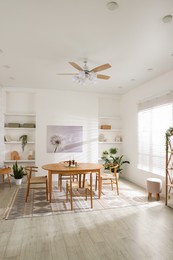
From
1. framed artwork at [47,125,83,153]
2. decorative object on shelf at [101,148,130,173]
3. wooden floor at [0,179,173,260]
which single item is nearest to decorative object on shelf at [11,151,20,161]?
framed artwork at [47,125,83,153]

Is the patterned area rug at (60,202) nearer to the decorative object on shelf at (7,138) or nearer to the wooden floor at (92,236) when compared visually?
the wooden floor at (92,236)

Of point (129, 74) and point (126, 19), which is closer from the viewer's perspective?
point (126, 19)

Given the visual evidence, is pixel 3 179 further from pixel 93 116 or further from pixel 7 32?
pixel 7 32

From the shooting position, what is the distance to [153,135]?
4.79 meters

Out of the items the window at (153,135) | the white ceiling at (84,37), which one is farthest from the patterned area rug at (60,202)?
the white ceiling at (84,37)

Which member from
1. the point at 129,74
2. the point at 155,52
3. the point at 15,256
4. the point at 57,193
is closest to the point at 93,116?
the point at 129,74

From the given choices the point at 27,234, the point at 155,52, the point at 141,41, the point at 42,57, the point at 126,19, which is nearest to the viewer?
the point at 126,19

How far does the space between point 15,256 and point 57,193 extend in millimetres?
2338

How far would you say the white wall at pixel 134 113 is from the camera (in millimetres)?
4410

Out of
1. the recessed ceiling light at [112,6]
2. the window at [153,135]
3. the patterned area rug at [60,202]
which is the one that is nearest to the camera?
the recessed ceiling light at [112,6]

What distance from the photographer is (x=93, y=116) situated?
6.27 metres

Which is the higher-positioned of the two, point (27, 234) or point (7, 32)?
point (7, 32)

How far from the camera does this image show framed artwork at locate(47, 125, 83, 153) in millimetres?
5879

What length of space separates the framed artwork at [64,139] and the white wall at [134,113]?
1511mm
